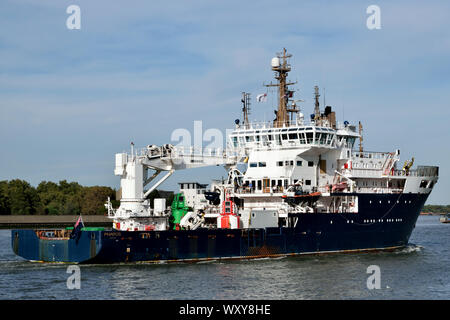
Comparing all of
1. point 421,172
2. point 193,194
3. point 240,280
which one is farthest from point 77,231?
point 421,172

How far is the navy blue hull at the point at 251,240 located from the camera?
32781 mm

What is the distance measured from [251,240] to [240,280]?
707 centimetres

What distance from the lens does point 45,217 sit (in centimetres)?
8638

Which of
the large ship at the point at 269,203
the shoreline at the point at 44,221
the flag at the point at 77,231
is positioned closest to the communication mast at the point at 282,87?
the large ship at the point at 269,203

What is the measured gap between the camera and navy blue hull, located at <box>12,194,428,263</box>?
108ft

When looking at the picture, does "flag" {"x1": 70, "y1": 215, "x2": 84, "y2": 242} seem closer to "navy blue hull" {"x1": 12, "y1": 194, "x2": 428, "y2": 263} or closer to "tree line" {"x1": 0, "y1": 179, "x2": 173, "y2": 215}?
"navy blue hull" {"x1": 12, "y1": 194, "x2": 428, "y2": 263}

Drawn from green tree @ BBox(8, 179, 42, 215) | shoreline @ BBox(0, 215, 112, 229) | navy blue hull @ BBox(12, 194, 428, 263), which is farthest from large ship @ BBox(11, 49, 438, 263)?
green tree @ BBox(8, 179, 42, 215)

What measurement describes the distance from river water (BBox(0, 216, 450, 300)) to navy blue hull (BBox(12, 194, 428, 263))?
73 cm

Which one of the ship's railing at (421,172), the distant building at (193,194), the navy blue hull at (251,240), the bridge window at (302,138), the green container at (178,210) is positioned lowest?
the navy blue hull at (251,240)

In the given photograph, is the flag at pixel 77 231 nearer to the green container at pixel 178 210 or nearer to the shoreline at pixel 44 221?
the green container at pixel 178 210

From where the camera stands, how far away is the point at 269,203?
126 ft

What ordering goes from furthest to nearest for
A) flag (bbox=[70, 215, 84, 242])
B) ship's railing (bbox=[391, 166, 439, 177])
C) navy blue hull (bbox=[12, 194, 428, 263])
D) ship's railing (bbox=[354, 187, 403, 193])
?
ship's railing (bbox=[391, 166, 439, 177]) → ship's railing (bbox=[354, 187, 403, 193]) → navy blue hull (bbox=[12, 194, 428, 263]) → flag (bbox=[70, 215, 84, 242])

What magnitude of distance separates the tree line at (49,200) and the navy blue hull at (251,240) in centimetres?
5101
